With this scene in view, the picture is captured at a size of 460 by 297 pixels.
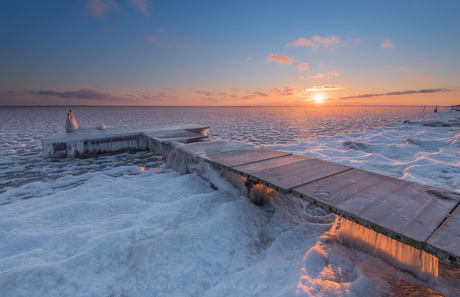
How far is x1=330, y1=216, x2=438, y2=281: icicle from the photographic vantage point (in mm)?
2027

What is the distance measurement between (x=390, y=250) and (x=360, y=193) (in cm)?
69

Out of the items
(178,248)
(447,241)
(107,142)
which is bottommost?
(178,248)

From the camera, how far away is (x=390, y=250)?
2.25m

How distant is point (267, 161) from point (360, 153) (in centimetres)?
513

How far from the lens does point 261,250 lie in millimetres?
2627

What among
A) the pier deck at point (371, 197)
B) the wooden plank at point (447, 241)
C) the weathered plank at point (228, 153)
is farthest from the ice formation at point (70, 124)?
the wooden plank at point (447, 241)

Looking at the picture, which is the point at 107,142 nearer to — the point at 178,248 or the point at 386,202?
the point at 178,248

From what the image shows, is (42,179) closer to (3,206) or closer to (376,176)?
(3,206)

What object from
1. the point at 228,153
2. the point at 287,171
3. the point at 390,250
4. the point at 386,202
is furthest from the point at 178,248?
the point at 228,153

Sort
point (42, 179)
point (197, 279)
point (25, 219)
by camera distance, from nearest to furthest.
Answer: point (197, 279) < point (25, 219) < point (42, 179)

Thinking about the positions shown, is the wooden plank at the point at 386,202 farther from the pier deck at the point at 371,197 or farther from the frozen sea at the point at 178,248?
the frozen sea at the point at 178,248

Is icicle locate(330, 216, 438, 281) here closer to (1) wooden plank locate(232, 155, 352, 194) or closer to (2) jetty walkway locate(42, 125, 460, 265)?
(2) jetty walkway locate(42, 125, 460, 265)

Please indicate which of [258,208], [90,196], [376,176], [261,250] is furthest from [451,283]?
[90,196]

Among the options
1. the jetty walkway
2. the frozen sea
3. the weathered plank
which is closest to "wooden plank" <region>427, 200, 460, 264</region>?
the jetty walkway
